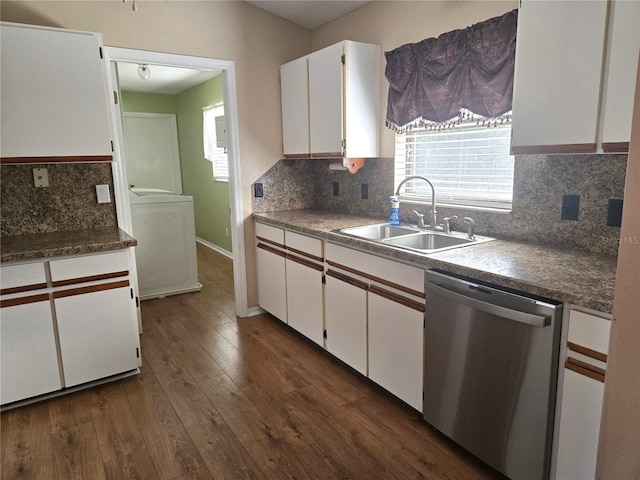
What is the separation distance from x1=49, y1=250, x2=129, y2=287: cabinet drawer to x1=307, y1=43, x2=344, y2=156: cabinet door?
1541 mm

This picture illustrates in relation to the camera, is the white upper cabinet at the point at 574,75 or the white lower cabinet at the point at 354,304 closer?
the white upper cabinet at the point at 574,75

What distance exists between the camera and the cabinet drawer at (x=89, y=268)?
7.69 feet

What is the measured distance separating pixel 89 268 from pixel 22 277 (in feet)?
1.04

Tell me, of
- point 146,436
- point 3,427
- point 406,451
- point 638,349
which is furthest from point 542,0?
point 3,427

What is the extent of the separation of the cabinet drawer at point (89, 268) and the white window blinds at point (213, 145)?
312 cm

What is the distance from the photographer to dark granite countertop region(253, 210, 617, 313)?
1.44 metres

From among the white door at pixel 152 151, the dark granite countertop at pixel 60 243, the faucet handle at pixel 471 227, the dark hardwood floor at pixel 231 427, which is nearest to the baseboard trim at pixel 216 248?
the white door at pixel 152 151

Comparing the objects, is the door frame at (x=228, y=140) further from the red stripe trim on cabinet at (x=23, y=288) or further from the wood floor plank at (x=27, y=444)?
the wood floor plank at (x=27, y=444)

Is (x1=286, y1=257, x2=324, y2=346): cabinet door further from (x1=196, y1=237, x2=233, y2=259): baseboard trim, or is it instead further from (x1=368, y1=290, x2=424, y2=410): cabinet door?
(x1=196, y1=237, x2=233, y2=259): baseboard trim

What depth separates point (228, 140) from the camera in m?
3.47

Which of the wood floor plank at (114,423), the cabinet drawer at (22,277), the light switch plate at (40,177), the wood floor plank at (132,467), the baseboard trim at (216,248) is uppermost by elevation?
the light switch plate at (40,177)

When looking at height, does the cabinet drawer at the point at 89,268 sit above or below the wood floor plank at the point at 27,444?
above

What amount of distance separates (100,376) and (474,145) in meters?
2.66

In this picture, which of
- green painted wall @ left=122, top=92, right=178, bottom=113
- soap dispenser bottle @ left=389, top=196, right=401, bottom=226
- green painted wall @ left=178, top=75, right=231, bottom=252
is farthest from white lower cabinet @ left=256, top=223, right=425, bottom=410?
green painted wall @ left=122, top=92, right=178, bottom=113
